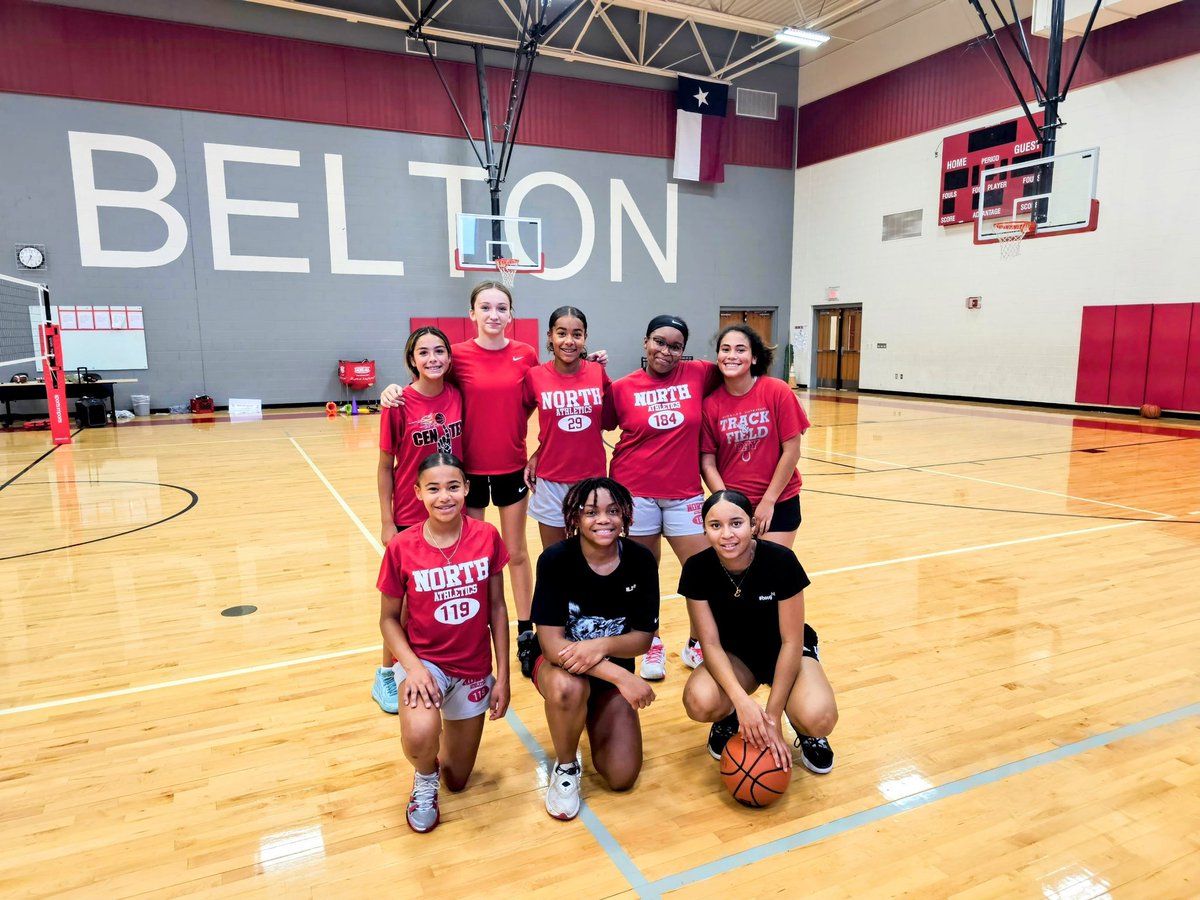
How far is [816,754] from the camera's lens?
100 inches

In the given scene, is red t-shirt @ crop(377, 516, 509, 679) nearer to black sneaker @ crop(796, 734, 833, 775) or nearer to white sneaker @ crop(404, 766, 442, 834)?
white sneaker @ crop(404, 766, 442, 834)

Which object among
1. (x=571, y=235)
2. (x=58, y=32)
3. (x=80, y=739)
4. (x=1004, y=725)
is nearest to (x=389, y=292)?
(x=571, y=235)

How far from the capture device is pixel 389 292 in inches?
624

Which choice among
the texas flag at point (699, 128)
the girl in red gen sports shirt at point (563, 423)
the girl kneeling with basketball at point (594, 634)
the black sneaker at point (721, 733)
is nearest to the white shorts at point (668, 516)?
the girl in red gen sports shirt at point (563, 423)

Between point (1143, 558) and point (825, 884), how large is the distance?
4.22m

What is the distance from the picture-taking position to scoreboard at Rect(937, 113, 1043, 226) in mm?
14680

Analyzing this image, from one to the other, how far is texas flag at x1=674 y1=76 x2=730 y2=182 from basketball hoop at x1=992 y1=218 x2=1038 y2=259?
6.96 meters

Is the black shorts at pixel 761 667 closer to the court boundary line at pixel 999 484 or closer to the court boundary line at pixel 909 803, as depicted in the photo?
→ the court boundary line at pixel 909 803

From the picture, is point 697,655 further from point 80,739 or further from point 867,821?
point 80,739

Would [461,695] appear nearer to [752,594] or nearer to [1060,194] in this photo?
[752,594]

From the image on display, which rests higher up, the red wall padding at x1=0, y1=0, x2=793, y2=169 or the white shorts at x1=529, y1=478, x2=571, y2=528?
the red wall padding at x1=0, y1=0, x2=793, y2=169

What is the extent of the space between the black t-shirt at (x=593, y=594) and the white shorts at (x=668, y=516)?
77 centimetres

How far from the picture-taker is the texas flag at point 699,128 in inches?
701

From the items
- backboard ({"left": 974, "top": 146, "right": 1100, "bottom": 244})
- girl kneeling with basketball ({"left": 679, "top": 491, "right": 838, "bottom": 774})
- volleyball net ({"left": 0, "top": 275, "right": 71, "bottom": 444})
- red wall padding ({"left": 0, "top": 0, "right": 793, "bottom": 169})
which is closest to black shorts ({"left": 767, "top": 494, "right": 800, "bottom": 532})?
girl kneeling with basketball ({"left": 679, "top": 491, "right": 838, "bottom": 774})
